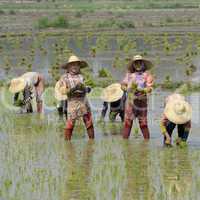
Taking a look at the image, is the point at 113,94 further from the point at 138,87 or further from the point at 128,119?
the point at 138,87

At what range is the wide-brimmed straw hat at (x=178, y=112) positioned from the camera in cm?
1019

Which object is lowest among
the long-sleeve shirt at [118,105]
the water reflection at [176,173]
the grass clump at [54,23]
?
the water reflection at [176,173]

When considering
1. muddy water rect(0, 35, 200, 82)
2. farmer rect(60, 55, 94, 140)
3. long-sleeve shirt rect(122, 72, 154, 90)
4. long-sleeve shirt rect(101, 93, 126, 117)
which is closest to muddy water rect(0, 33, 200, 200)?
long-sleeve shirt rect(101, 93, 126, 117)

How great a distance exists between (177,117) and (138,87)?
78cm

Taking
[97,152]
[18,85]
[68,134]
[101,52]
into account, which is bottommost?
[97,152]

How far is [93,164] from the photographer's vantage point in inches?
375

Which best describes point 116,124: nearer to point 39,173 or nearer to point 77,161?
point 77,161

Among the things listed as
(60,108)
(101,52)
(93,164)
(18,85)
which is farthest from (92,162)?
(101,52)

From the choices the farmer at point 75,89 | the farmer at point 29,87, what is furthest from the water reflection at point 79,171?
the farmer at point 29,87

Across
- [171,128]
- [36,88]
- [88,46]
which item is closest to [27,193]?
[171,128]

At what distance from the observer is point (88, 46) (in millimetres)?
29422

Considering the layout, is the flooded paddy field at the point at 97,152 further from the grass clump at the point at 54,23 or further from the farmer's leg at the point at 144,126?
the grass clump at the point at 54,23

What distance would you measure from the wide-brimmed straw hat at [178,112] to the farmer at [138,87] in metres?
0.52

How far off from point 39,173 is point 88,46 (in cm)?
2070
